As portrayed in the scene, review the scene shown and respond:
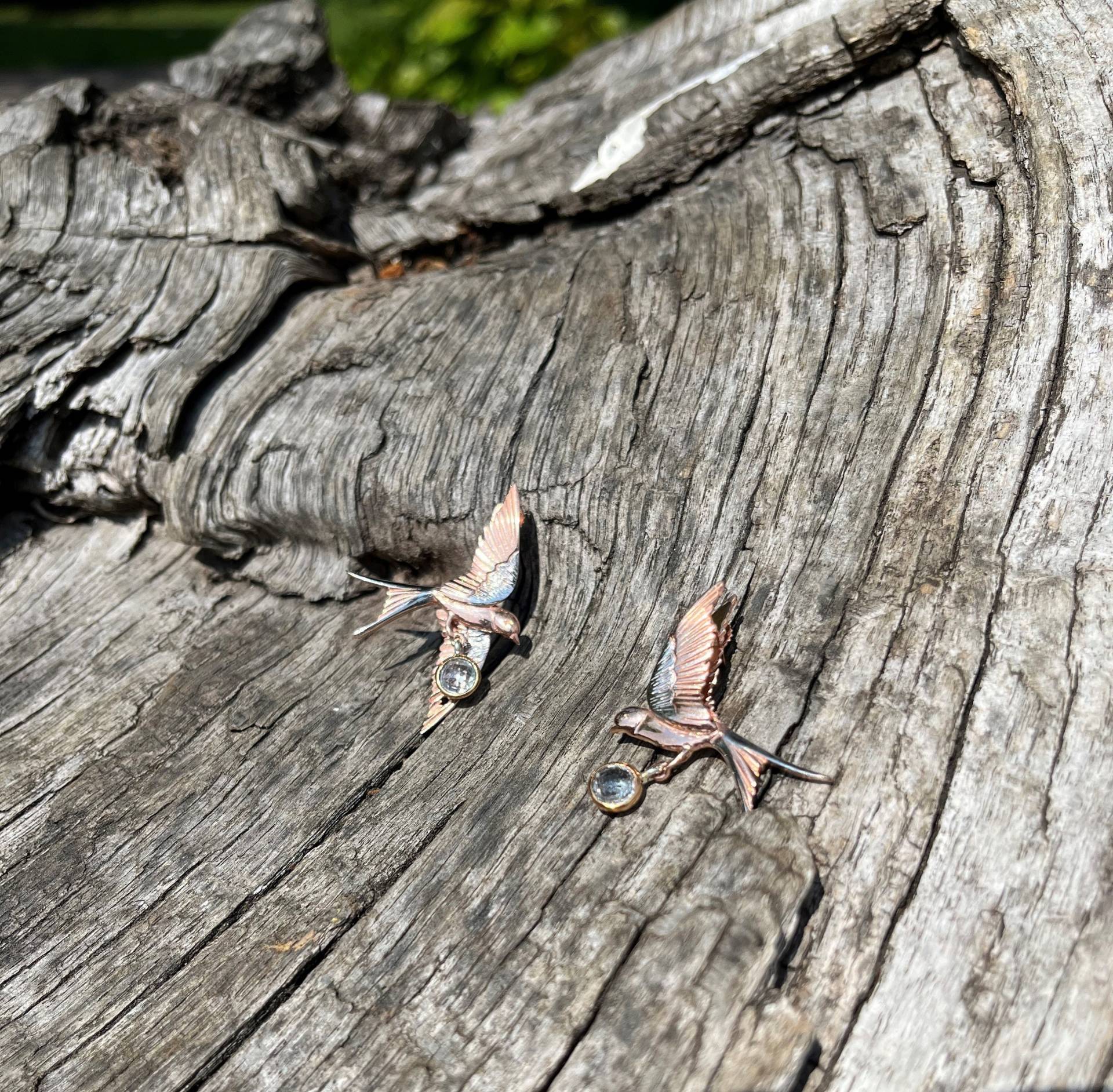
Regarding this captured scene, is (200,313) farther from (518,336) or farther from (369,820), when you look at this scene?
(369,820)

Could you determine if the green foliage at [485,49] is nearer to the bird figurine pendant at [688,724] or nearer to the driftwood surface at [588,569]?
the driftwood surface at [588,569]

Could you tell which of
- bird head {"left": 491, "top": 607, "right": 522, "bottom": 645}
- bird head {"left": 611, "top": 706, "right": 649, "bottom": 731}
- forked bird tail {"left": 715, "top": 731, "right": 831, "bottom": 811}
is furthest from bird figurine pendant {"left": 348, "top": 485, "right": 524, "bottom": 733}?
forked bird tail {"left": 715, "top": 731, "right": 831, "bottom": 811}

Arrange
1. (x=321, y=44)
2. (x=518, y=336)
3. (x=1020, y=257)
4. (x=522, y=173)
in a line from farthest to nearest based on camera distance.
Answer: (x=321, y=44) → (x=522, y=173) → (x=518, y=336) → (x=1020, y=257)

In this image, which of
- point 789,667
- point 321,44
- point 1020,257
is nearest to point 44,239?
point 321,44

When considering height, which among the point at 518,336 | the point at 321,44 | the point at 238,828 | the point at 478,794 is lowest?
the point at 478,794

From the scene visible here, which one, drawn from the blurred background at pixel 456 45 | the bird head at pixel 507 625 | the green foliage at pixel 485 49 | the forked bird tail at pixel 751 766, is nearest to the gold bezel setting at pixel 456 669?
the bird head at pixel 507 625

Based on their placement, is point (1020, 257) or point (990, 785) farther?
point (1020, 257)
